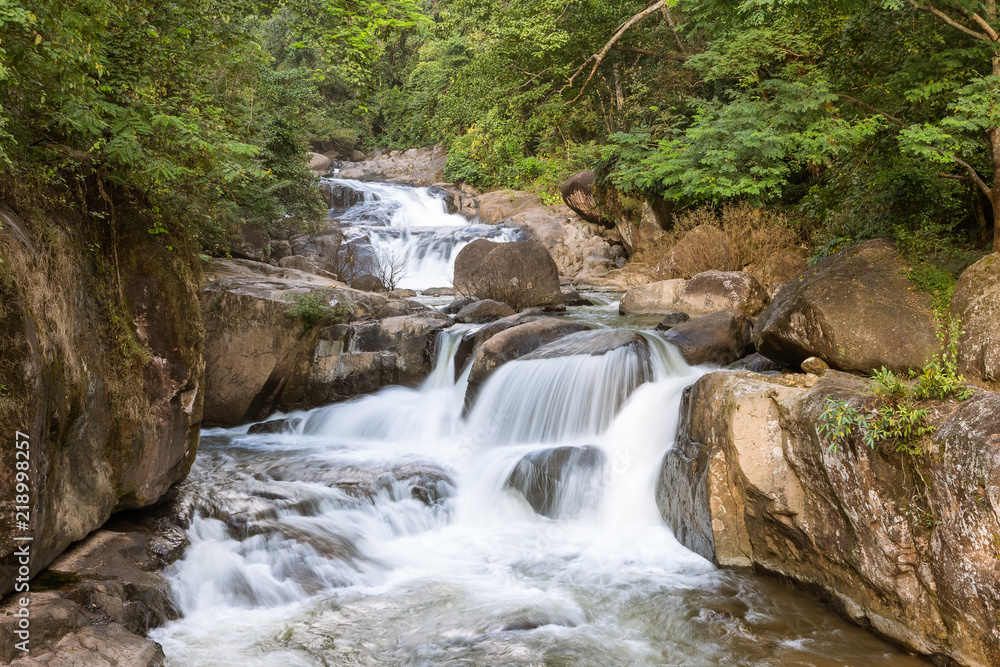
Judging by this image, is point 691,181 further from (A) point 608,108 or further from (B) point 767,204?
(A) point 608,108

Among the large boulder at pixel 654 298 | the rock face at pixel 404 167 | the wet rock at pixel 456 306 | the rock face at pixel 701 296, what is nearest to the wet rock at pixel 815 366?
the rock face at pixel 701 296

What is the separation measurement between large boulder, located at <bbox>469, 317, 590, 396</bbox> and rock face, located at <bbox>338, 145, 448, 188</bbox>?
66.9ft

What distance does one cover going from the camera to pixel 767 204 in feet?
47.4

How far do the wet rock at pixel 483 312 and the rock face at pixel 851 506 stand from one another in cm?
636

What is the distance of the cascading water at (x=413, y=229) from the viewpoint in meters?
18.6

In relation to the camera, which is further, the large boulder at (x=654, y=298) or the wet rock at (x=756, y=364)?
the large boulder at (x=654, y=298)

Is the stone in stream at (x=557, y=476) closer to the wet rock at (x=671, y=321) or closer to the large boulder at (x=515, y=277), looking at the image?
the wet rock at (x=671, y=321)

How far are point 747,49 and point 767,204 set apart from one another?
10.8 ft

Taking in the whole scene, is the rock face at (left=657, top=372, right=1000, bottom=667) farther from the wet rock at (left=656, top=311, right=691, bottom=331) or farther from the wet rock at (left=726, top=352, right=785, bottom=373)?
the wet rock at (left=656, top=311, right=691, bottom=331)

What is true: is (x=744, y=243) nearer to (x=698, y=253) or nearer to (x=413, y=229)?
(x=698, y=253)

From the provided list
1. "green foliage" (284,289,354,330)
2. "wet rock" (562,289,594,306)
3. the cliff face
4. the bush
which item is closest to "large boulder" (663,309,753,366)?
the bush

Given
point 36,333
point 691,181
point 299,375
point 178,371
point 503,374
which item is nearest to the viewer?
point 36,333

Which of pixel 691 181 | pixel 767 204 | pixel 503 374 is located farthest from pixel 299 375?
pixel 767 204

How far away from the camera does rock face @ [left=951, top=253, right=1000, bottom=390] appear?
16.3 feet
